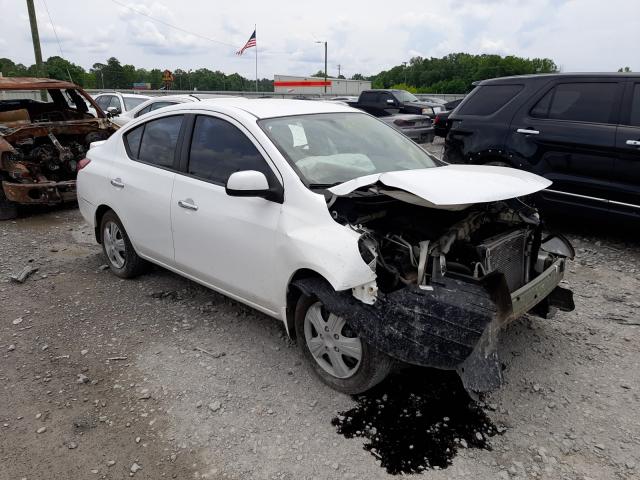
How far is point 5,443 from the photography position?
277 centimetres

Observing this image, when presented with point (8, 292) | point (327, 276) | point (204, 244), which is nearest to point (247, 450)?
point (327, 276)

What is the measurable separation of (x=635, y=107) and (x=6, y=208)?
836 cm

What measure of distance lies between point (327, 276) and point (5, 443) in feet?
6.54

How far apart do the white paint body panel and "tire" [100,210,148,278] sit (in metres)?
0.19

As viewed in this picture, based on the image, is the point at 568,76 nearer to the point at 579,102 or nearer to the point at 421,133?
the point at 579,102


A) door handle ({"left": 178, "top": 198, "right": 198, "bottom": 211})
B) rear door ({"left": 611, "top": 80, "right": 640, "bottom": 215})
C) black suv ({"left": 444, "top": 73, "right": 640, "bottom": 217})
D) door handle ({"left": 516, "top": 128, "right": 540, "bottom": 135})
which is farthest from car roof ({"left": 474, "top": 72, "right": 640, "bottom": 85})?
door handle ({"left": 178, "top": 198, "right": 198, "bottom": 211})

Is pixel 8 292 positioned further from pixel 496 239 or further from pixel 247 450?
pixel 496 239

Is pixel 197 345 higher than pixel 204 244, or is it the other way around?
pixel 204 244

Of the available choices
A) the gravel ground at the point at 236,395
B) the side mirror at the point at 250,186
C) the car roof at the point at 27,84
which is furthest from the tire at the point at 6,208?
the side mirror at the point at 250,186

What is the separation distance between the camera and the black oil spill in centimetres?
263

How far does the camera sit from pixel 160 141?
169 inches

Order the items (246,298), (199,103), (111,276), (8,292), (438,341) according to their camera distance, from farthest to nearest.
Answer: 1. (111,276)
2. (8,292)
3. (199,103)
4. (246,298)
5. (438,341)

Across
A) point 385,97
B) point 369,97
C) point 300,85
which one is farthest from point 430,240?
point 300,85

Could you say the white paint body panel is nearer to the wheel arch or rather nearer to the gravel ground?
the wheel arch
